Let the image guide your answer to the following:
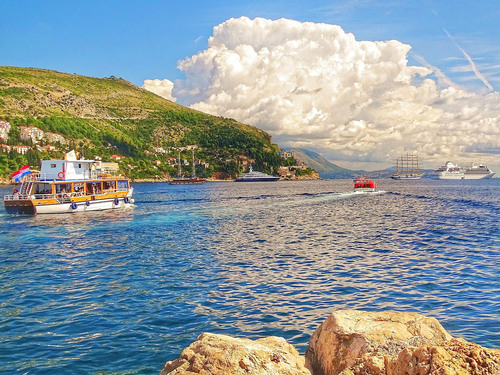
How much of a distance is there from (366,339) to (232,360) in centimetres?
264

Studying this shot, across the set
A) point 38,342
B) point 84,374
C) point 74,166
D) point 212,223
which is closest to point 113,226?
point 212,223

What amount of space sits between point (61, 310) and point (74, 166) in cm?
4868

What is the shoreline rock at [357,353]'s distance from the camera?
5.72 meters

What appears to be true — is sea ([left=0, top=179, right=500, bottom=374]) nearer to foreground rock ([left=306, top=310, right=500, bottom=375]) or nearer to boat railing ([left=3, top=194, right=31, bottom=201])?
foreground rock ([left=306, top=310, right=500, bottom=375])

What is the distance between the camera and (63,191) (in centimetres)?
5722

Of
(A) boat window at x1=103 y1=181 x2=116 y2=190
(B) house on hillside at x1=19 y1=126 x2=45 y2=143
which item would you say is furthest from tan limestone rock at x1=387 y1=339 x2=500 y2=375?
(B) house on hillside at x1=19 y1=126 x2=45 y2=143

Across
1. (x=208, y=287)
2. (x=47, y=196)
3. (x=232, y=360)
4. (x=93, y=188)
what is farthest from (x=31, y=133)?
(x=232, y=360)

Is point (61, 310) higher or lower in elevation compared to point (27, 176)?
lower

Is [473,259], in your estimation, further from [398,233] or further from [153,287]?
[153,287]

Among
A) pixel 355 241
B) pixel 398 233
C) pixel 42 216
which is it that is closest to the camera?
pixel 355 241

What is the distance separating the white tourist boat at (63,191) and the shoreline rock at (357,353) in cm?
5325

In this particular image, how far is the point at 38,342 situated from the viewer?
11953 millimetres

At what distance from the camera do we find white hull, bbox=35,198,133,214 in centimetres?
5372

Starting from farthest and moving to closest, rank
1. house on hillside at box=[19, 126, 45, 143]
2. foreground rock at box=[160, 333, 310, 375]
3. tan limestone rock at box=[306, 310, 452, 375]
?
house on hillside at box=[19, 126, 45, 143], tan limestone rock at box=[306, 310, 452, 375], foreground rock at box=[160, 333, 310, 375]
